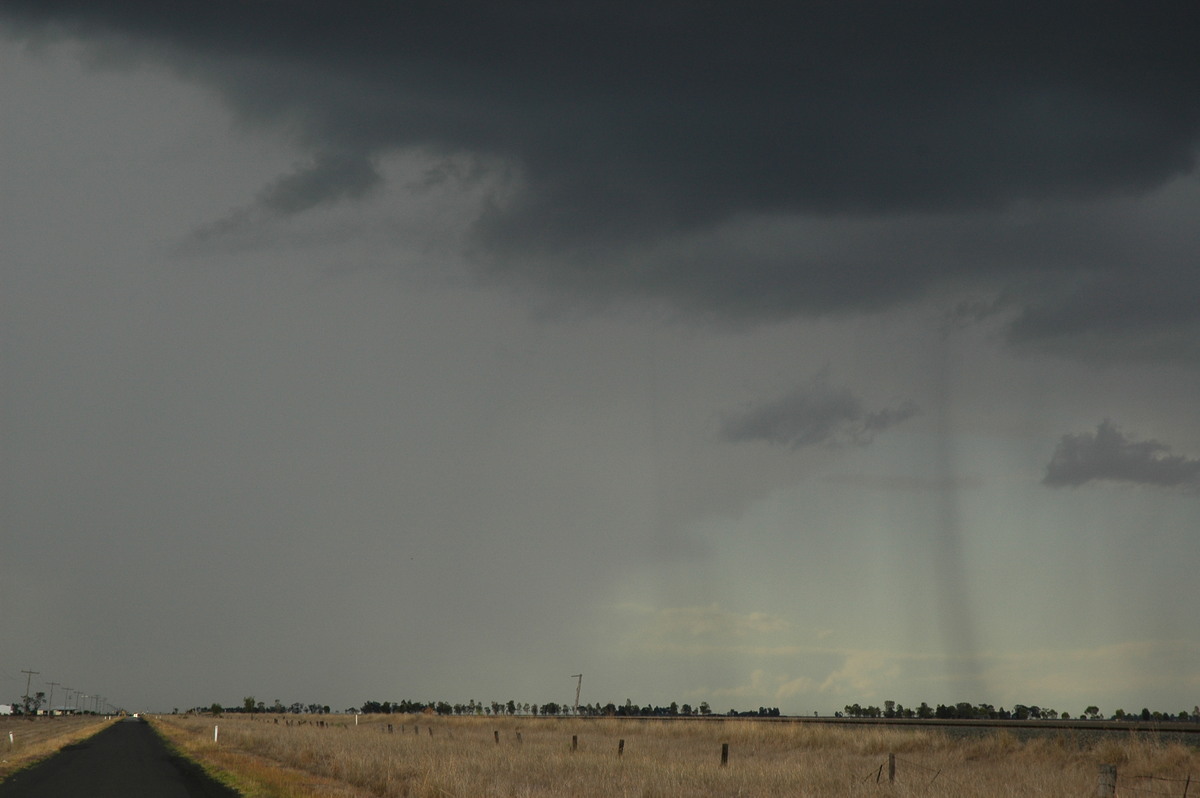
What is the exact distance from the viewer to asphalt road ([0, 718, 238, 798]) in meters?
29.7

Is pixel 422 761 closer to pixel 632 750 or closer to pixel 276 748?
pixel 632 750

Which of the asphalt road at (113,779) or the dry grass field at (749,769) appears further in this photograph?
the asphalt road at (113,779)

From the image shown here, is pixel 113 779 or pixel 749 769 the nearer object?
pixel 749 769

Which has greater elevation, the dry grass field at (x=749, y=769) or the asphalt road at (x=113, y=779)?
the dry grass field at (x=749, y=769)

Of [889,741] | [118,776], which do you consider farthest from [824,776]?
[118,776]

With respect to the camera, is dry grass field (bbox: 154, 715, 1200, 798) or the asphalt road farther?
the asphalt road

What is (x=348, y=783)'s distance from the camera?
3269cm

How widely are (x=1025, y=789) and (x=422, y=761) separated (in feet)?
68.4

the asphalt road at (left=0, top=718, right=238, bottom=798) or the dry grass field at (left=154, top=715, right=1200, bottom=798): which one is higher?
the dry grass field at (left=154, top=715, right=1200, bottom=798)

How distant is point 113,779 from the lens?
3588 cm

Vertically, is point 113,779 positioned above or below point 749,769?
below

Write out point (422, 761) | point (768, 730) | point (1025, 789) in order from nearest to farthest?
point (1025, 789), point (422, 761), point (768, 730)

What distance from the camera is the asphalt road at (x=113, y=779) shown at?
29734 mm

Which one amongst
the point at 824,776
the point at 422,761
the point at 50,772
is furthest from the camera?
the point at 50,772
